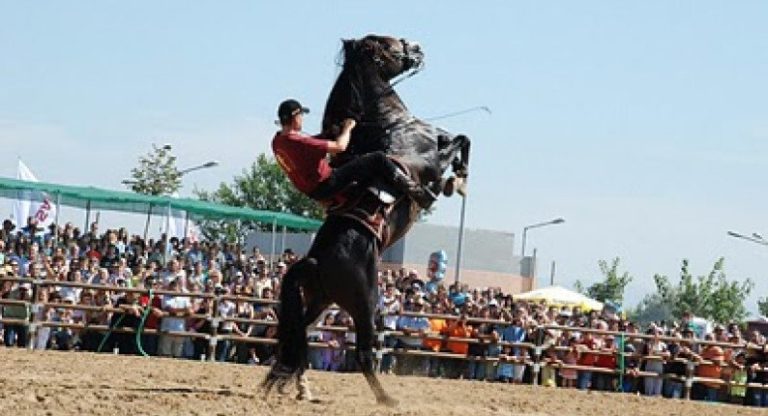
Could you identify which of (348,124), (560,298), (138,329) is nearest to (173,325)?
(138,329)

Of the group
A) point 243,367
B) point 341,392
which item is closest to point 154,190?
point 243,367

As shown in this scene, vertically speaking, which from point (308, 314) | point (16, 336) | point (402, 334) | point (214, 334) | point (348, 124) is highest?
point (348, 124)

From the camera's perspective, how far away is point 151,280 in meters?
20.2

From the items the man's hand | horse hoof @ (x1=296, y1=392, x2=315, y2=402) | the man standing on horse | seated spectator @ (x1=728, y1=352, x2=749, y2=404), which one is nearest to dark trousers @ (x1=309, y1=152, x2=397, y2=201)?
the man standing on horse

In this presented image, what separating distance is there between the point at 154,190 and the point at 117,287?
31.2 m

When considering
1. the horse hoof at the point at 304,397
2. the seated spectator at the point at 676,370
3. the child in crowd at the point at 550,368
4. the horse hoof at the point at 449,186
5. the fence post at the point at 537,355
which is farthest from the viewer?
the seated spectator at the point at 676,370

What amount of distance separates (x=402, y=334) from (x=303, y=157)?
9882mm

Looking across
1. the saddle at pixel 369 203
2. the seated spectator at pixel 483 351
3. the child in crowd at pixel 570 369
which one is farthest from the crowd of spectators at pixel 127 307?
the saddle at pixel 369 203

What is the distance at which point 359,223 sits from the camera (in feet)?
35.4

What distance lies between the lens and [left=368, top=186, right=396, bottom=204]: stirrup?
10734mm

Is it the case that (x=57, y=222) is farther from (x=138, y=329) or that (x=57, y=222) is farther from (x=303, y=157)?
(x=303, y=157)

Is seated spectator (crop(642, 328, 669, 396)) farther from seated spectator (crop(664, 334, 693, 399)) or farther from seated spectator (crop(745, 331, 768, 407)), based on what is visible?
seated spectator (crop(745, 331, 768, 407))

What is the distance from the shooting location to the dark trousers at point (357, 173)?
10609mm

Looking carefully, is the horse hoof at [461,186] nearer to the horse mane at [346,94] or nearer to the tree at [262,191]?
the horse mane at [346,94]
